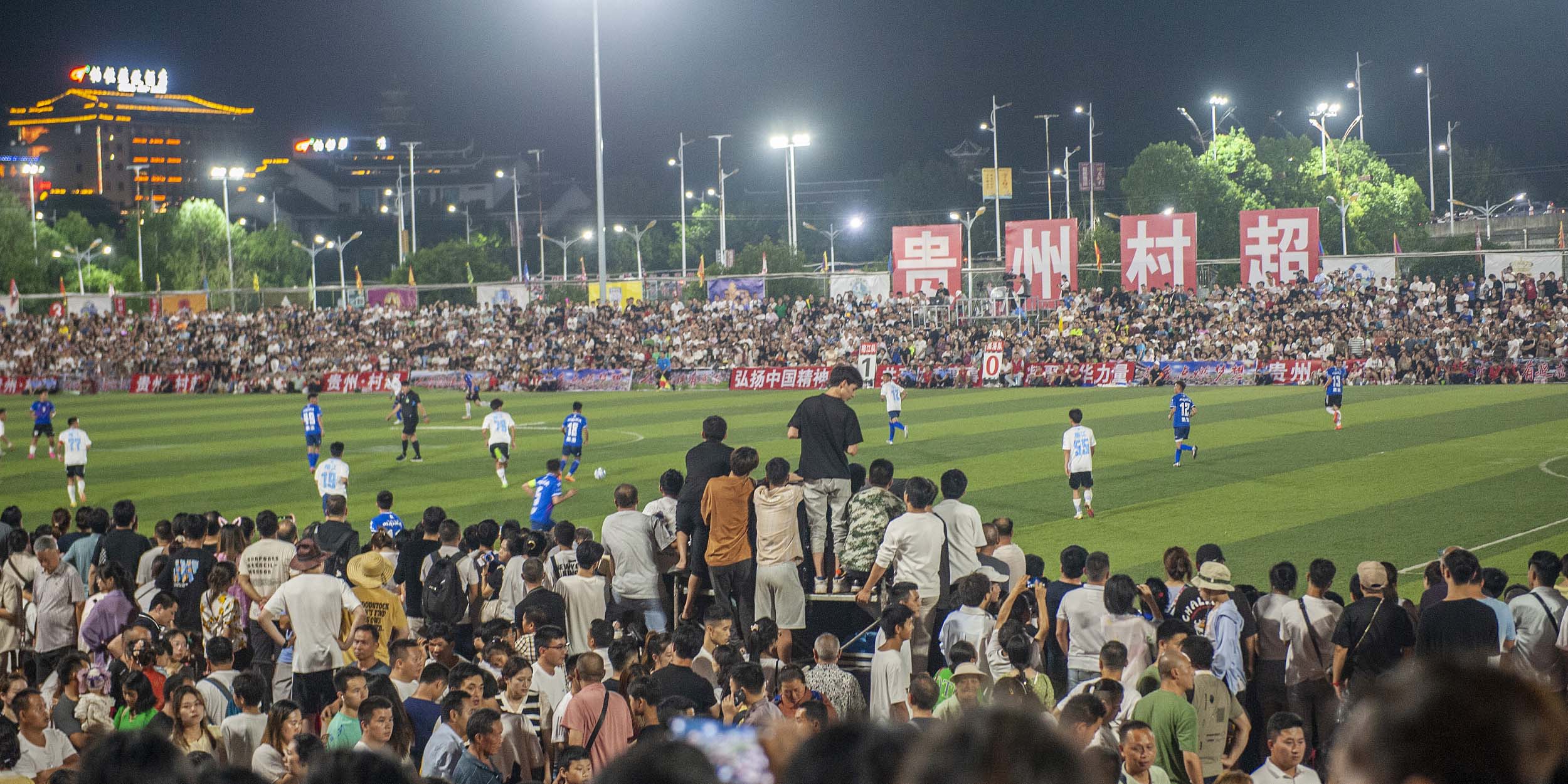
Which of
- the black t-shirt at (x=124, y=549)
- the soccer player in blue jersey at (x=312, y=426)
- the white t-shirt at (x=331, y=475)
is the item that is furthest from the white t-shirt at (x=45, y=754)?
the soccer player in blue jersey at (x=312, y=426)

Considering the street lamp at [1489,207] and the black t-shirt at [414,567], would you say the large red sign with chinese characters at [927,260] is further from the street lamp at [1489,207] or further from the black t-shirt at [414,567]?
the street lamp at [1489,207]

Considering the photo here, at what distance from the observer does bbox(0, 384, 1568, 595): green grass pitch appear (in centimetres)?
1839

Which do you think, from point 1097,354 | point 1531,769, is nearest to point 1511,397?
point 1097,354

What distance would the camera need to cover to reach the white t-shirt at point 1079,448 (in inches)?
779

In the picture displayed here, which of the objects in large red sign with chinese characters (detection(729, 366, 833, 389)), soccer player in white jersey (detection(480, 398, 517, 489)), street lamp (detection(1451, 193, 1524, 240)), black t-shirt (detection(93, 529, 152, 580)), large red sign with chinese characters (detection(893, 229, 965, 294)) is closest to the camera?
black t-shirt (detection(93, 529, 152, 580))

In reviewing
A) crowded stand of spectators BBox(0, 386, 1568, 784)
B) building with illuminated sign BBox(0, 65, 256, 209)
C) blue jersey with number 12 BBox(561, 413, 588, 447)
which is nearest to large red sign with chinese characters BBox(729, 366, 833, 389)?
blue jersey with number 12 BBox(561, 413, 588, 447)

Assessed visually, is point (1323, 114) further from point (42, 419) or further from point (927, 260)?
point (42, 419)

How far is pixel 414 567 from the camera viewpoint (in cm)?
1180

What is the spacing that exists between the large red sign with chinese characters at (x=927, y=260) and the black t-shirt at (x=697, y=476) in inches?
1585

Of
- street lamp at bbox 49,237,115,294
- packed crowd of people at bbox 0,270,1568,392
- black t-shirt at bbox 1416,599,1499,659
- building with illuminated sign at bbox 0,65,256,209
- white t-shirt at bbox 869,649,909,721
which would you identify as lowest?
white t-shirt at bbox 869,649,909,721

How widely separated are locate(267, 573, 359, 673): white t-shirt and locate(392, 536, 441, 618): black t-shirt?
1.74 metres

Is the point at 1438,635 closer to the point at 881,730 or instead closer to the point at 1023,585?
the point at 1023,585

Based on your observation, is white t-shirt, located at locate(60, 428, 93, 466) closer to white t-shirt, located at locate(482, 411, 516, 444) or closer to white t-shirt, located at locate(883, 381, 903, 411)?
white t-shirt, located at locate(482, 411, 516, 444)

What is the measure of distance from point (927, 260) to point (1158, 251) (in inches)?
354
